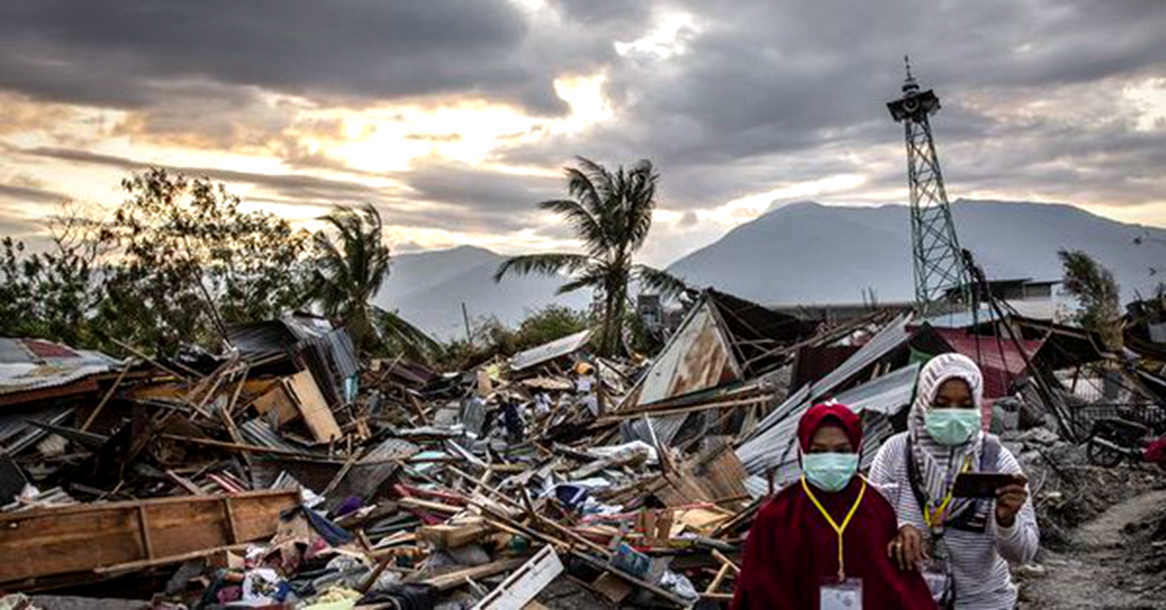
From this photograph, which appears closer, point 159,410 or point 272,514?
point 272,514

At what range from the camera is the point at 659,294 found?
2375 cm

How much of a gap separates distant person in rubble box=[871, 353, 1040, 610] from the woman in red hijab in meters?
0.20

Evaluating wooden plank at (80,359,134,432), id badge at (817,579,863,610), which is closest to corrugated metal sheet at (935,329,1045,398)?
id badge at (817,579,863,610)

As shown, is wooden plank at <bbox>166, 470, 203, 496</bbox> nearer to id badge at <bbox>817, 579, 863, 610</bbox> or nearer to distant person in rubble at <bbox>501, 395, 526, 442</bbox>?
distant person in rubble at <bbox>501, 395, 526, 442</bbox>

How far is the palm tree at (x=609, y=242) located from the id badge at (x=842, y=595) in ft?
63.5

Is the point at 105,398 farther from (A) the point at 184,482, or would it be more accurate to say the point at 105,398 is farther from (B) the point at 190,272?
(B) the point at 190,272

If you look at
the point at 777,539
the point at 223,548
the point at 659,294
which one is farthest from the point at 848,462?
the point at 659,294

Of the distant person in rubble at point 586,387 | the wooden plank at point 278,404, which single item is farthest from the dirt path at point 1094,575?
the wooden plank at point 278,404

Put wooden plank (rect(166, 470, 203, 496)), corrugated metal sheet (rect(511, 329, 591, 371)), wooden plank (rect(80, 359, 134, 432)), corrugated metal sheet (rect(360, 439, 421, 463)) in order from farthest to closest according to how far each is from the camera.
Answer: corrugated metal sheet (rect(511, 329, 591, 371)) < wooden plank (rect(80, 359, 134, 432)) < corrugated metal sheet (rect(360, 439, 421, 463)) < wooden plank (rect(166, 470, 203, 496))

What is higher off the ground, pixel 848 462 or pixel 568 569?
pixel 848 462

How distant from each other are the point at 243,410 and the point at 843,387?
6988 millimetres

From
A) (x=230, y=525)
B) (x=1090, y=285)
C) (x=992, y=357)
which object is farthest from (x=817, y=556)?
(x=1090, y=285)

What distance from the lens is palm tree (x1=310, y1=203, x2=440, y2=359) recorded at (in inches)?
914

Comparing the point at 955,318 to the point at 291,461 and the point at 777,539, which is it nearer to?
the point at 291,461
